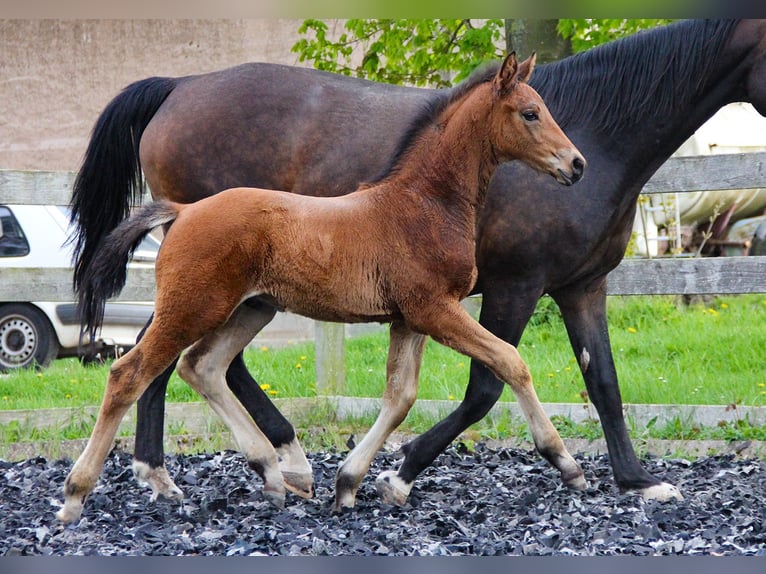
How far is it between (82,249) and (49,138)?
919 centimetres

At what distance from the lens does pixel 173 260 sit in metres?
3.94

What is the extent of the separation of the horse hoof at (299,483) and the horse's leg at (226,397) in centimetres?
22

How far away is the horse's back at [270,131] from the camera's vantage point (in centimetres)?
496

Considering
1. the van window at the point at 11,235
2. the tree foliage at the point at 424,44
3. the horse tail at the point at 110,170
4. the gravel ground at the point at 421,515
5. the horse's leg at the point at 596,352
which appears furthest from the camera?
the van window at the point at 11,235

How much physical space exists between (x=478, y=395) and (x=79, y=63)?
1079 cm

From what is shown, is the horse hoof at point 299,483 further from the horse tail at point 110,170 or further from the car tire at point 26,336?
the car tire at point 26,336

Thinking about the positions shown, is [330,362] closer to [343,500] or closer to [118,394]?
[343,500]

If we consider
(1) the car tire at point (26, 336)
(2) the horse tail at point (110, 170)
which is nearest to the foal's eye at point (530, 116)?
(2) the horse tail at point (110, 170)

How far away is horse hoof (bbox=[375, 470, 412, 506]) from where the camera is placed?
4539mm

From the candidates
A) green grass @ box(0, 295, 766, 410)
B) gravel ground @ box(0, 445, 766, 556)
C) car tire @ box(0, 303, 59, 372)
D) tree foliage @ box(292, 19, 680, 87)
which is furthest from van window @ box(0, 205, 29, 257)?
gravel ground @ box(0, 445, 766, 556)

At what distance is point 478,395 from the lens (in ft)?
15.2

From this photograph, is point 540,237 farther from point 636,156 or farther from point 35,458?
point 35,458

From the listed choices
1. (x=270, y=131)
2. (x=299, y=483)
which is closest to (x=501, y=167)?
(x=270, y=131)

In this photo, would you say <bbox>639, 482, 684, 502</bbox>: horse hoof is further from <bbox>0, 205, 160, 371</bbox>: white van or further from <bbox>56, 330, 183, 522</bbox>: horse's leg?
<bbox>0, 205, 160, 371</bbox>: white van
